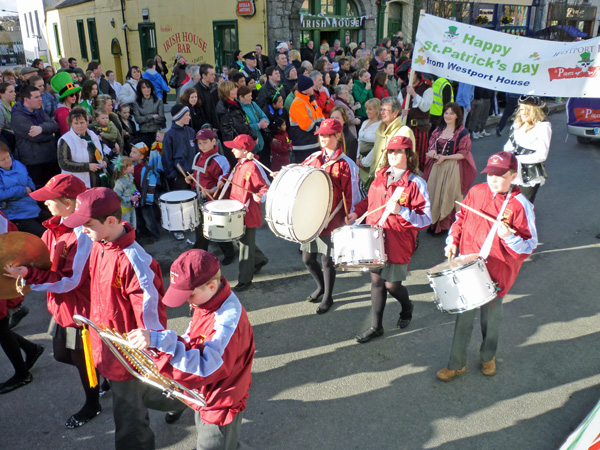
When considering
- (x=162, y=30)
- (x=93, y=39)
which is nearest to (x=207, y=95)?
(x=162, y=30)

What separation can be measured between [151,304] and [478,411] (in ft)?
8.78

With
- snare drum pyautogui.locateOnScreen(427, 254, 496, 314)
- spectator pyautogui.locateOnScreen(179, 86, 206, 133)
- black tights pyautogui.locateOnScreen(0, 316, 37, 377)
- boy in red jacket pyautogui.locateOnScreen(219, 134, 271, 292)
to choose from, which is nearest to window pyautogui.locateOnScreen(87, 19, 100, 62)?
spectator pyautogui.locateOnScreen(179, 86, 206, 133)

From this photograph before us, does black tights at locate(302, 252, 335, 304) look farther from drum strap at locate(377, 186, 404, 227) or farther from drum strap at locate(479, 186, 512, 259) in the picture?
drum strap at locate(479, 186, 512, 259)

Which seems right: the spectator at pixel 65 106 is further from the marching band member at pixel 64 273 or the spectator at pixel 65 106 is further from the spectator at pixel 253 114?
the marching band member at pixel 64 273

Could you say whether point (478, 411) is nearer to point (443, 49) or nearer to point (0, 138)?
point (443, 49)

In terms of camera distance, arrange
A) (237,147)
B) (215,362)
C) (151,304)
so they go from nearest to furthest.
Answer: (215,362), (151,304), (237,147)

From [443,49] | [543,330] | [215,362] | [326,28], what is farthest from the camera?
[326,28]

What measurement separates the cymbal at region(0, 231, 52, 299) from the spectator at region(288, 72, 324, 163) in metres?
5.21

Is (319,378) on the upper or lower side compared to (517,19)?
lower

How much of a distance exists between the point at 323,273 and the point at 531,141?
3.09 m

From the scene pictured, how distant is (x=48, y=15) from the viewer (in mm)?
32969

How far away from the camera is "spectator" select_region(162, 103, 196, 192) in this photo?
23.2 feet

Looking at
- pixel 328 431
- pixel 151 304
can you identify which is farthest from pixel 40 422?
pixel 328 431

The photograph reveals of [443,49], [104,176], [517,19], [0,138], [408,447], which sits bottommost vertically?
[408,447]
